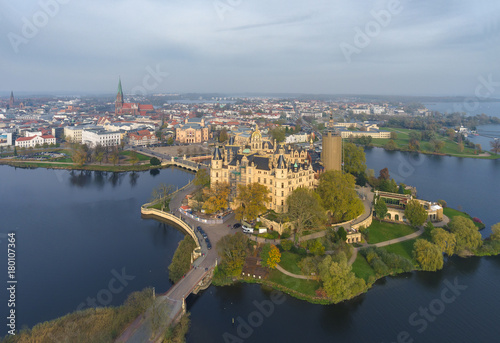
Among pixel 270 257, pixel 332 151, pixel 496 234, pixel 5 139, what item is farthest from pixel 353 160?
pixel 5 139

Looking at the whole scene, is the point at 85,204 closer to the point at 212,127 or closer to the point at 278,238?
the point at 278,238

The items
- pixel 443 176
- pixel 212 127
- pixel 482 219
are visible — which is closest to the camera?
pixel 482 219

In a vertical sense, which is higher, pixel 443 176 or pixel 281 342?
pixel 443 176

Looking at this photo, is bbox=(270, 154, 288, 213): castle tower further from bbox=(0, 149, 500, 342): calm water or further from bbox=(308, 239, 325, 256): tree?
bbox=(0, 149, 500, 342): calm water

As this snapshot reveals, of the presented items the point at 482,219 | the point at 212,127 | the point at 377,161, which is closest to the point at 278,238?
the point at 482,219

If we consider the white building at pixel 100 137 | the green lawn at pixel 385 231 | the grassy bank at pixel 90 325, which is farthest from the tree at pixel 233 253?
the white building at pixel 100 137

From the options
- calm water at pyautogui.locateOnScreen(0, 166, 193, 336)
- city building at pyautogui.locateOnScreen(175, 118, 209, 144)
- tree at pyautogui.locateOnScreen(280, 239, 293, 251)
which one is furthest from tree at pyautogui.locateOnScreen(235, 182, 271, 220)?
city building at pyautogui.locateOnScreen(175, 118, 209, 144)
